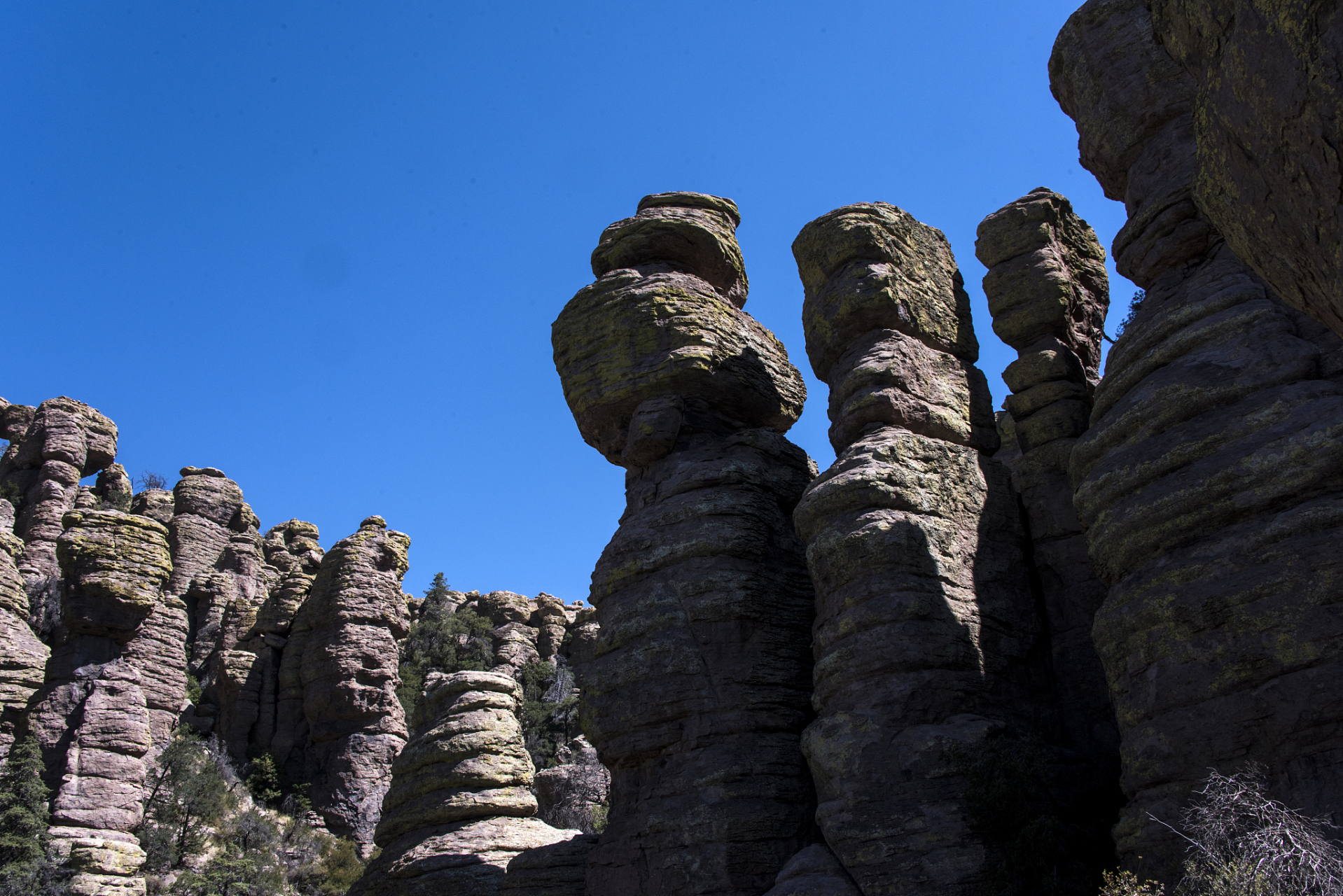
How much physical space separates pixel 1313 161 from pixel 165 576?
27381 millimetres

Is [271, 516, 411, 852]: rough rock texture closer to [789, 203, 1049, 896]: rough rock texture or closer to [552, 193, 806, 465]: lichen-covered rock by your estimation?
[552, 193, 806, 465]: lichen-covered rock

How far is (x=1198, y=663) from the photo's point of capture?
1037cm

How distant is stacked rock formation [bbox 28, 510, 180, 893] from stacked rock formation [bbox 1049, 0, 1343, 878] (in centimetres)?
2085

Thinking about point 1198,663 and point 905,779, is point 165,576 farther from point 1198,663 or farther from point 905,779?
point 1198,663

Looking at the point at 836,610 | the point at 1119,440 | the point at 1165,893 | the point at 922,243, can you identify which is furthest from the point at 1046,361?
the point at 1165,893

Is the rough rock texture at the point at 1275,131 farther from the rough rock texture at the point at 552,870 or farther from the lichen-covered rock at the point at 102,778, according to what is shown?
the lichen-covered rock at the point at 102,778

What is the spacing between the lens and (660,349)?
1938 centimetres

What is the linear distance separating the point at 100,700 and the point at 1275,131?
85.5ft

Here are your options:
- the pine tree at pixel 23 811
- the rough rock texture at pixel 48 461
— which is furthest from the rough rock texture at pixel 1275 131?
the rough rock texture at pixel 48 461

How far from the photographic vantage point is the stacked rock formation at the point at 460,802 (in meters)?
18.5

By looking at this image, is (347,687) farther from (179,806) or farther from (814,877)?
(814,877)

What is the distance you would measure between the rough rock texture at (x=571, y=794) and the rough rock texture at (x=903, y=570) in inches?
622

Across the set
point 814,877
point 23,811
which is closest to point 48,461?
point 23,811

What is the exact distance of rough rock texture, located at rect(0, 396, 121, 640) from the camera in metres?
45.8
